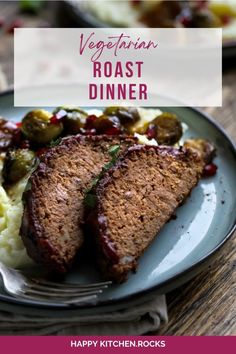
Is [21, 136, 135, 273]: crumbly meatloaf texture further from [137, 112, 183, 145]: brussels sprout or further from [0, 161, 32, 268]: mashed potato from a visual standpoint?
[137, 112, 183, 145]: brussels sprout

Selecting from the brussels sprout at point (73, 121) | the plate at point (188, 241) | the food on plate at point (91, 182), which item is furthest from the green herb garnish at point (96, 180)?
the brussels sprout at point (73, 121)

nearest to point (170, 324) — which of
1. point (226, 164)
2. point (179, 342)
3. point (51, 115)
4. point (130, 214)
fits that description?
point (179, 342)

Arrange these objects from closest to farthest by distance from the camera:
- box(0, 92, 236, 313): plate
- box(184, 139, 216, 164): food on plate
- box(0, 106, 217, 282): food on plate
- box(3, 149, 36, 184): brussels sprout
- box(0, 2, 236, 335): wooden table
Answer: box(0, 92, 236, 313): plate, box(0, 106, 217, 282): food on plate, box(0, 2, 236, 335): wooden table, box(3, 149, 36, 184): brussels sprout, box(184, 139, 216, 164): food on plate

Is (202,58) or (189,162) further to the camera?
(202,58)

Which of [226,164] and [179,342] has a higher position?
[226,164]

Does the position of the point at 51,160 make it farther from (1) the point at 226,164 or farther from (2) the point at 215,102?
(2) the point at 215,102

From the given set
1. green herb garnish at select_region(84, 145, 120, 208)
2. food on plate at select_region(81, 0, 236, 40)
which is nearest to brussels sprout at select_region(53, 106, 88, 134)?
green herb garnish at select_region(84, 145, 120, 208)
